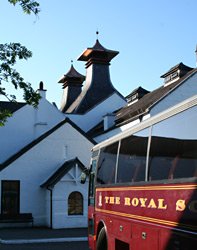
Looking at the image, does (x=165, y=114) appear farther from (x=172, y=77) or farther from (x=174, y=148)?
(x=172, y=77)

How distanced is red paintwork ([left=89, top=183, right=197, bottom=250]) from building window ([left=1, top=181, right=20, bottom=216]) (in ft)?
64.1

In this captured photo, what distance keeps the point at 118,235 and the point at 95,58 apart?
153ft

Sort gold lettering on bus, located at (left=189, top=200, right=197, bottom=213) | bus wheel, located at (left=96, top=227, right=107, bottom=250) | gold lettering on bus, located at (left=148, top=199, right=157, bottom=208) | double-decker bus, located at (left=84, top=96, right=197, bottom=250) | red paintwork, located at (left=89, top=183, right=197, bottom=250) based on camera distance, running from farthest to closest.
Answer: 1. bus wheel, located at (left=96, top=227, right=107, bottom=250)
2. gold lettering on bus, located at (left=148, top=199, right=157, bottom=208)
3. double-decker bus, located at (left=84, top=96, right=197, bottom=250)
4. red paintwork, located at (left=89, top=183, right=197, bottom=250)
5. gold lettering on bus, located at (left=189, top=200, right=197, bottom=213)

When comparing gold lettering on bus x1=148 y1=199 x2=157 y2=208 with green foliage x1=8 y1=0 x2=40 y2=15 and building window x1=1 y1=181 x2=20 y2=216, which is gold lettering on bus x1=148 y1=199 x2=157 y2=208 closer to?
green foliage x1=8 y1=0 x2=40 y2=15

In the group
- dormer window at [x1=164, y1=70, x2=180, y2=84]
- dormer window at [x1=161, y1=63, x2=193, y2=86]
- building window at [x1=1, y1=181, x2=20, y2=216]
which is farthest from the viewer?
dormer window at [x1=164, y1=70, x2=180, y2=84]

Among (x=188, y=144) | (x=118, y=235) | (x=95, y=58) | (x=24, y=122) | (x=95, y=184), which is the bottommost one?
(x=118, y=235)

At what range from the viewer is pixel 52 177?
29719 millimetres

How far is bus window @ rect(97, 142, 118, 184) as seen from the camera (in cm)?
1044

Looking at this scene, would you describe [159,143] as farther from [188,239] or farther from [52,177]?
→ [52,177]

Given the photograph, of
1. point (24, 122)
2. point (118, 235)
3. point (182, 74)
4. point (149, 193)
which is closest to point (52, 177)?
point (24, 122)

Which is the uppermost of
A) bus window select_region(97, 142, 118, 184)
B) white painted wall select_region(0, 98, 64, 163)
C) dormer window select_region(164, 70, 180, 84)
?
dormer window select_region(164, 70, 180, 84)

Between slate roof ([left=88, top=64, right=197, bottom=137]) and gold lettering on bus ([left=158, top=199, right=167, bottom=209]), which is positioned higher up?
slate roof ([left=88, top=64, right=197, bottom=137])

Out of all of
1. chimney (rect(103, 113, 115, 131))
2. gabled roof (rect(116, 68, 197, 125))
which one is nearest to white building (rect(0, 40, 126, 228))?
gabled roof (rect(116, 68, 197, 125))

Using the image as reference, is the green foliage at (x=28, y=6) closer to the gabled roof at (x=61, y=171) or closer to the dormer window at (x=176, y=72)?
the gabled roof at (x=61, y=171)
